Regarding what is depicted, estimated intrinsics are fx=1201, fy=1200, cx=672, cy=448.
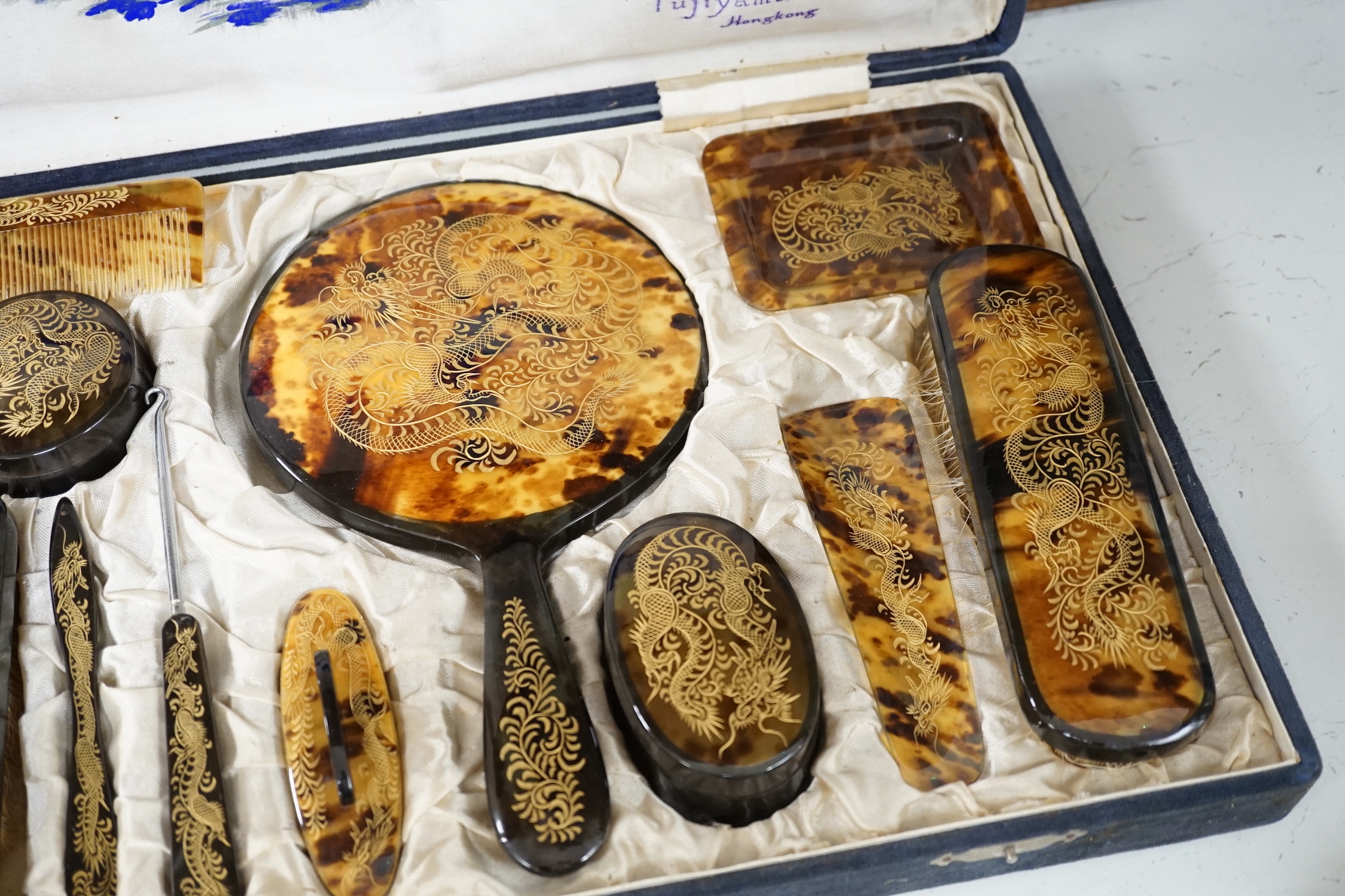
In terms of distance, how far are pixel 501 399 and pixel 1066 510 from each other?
0.73m

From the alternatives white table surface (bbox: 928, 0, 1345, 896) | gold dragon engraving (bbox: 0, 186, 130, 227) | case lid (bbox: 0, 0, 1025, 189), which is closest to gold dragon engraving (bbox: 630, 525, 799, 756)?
white table surface (bbox: 928, 0, 1345, 896)

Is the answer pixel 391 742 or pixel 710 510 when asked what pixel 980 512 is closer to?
pixel 710 510

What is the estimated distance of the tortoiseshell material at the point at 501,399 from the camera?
4.34 feet

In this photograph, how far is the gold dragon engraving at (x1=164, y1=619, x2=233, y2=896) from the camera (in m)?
1.27

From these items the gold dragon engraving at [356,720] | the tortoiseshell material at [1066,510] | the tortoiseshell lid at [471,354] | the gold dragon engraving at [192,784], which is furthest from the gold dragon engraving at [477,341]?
the tortoiseshell material at [1066,510]

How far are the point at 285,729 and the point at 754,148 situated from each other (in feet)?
3.70

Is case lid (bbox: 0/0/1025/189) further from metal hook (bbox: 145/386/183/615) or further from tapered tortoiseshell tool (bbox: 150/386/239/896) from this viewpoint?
tapered tortoiseshell tool (bbox: 150/386/239/896)

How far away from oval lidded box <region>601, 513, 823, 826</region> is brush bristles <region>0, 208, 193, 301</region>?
851mm

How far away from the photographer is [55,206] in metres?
1.78

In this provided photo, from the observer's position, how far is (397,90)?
1.96 metres

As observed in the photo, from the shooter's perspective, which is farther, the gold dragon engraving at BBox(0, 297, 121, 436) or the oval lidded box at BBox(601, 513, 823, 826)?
the gold dragon engraving at BBox(0, 297, 121, 436)

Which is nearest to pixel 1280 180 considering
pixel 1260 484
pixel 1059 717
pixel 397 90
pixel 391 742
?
pixel 1260 484

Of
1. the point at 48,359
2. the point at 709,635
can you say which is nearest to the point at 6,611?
the point at 48,359

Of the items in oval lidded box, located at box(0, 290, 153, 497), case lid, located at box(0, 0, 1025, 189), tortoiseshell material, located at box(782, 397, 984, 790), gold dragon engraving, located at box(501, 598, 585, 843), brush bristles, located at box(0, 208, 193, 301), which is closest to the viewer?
gold dragon engraving, located at box(501, 598, 585, 843)
